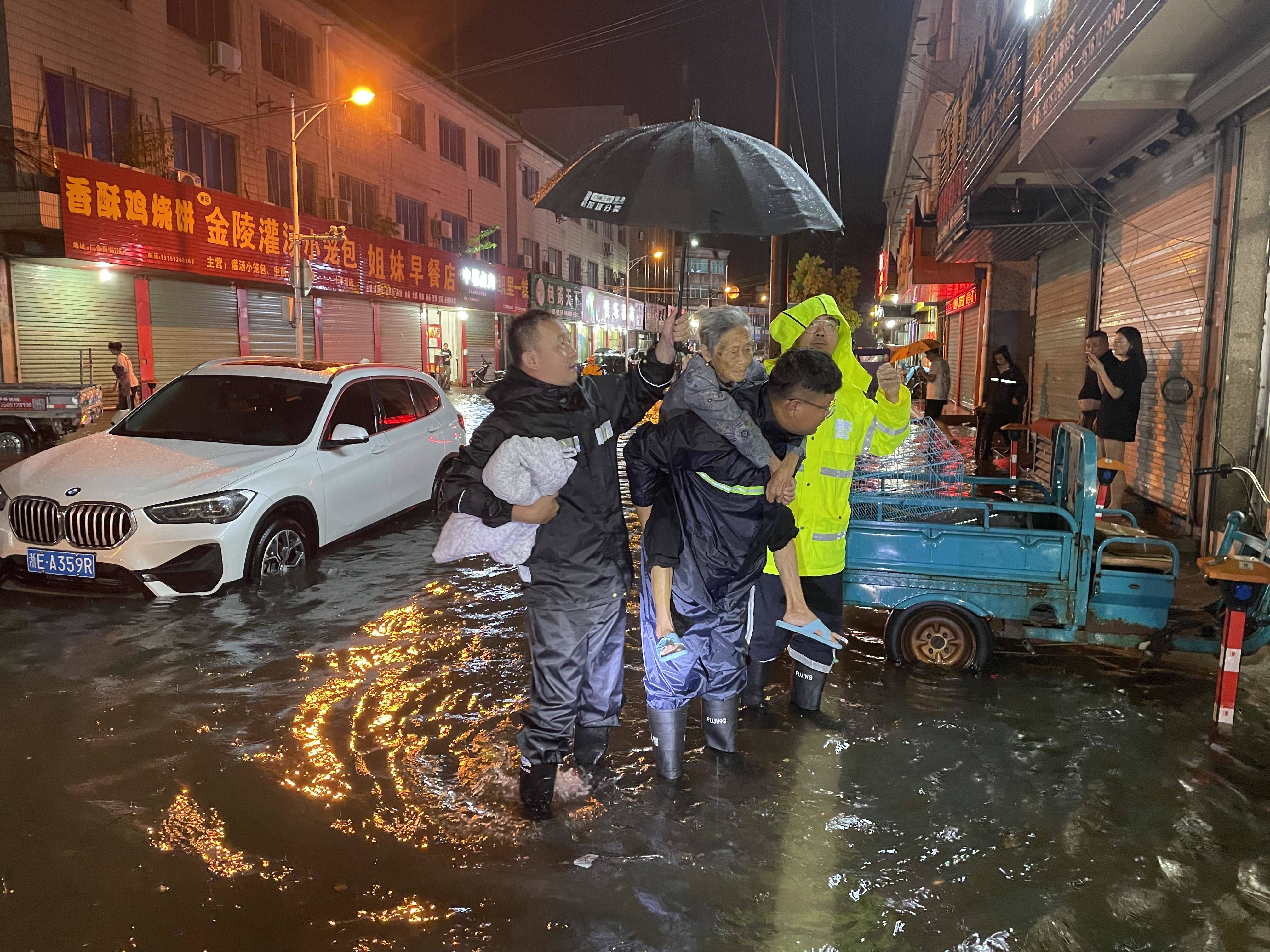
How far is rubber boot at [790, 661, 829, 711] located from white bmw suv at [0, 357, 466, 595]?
13.7 ft

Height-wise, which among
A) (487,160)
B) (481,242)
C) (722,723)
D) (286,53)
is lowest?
(722,723)

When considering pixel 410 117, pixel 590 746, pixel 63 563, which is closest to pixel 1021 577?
pixel 590 746

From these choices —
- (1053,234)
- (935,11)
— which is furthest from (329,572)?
(935,11)

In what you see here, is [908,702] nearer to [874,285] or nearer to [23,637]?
[23,637]

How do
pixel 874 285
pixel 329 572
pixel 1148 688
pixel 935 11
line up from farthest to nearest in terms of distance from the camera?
pixel 874 285 → pixel 935 11 → pixel 329 572 → pixel 1148 688

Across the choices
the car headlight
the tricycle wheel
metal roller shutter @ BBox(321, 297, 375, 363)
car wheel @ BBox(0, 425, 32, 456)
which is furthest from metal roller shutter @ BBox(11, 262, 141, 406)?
the tricycle wheel

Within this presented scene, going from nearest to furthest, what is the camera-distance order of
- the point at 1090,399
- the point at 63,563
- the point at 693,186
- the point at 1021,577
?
the point at 693,186
the point at 1021,577
the point at 63,563
the point at 1090,399

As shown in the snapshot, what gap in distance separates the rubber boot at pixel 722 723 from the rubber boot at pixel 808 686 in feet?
2.06

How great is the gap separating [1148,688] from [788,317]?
9.92 feet

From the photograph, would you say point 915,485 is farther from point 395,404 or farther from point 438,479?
point 438,479

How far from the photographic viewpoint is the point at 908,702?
4.65 metres

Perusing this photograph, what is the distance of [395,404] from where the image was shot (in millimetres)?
8609

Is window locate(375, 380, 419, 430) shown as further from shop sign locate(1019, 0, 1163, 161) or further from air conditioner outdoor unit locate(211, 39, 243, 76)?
air conditioner outdoor unit locate(211, 39, 243, 76)

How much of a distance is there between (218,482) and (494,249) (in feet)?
119
